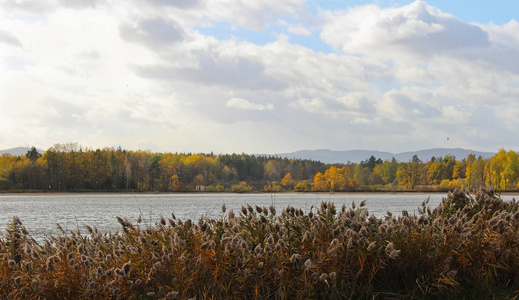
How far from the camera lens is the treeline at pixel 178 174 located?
107750 millimetres

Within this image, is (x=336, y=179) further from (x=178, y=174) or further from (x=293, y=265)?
(x=293, y=265)

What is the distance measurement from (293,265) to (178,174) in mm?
139766

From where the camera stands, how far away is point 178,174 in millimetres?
142875

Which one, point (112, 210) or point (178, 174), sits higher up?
point (178, 174)

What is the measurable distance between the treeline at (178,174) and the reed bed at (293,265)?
2842 inches

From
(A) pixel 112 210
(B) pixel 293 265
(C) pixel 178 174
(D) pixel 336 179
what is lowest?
(A) pixel 112 210

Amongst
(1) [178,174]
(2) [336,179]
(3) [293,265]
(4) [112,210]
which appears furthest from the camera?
(1) [178,174]

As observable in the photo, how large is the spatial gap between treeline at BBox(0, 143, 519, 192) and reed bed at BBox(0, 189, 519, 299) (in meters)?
72.2

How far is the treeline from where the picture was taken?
354 feet

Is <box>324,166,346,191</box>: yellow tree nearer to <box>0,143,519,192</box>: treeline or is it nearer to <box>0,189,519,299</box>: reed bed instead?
<box>0,143,519,192</box>: treeline

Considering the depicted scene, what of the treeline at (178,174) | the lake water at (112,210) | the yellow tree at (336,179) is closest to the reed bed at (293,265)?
the lake water at (112,210)

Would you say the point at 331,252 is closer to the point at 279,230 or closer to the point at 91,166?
the point at 279,230

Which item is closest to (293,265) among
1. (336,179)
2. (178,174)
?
(336,179)

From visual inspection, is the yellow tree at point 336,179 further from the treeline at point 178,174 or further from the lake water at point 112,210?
the lake water at point 112,210
